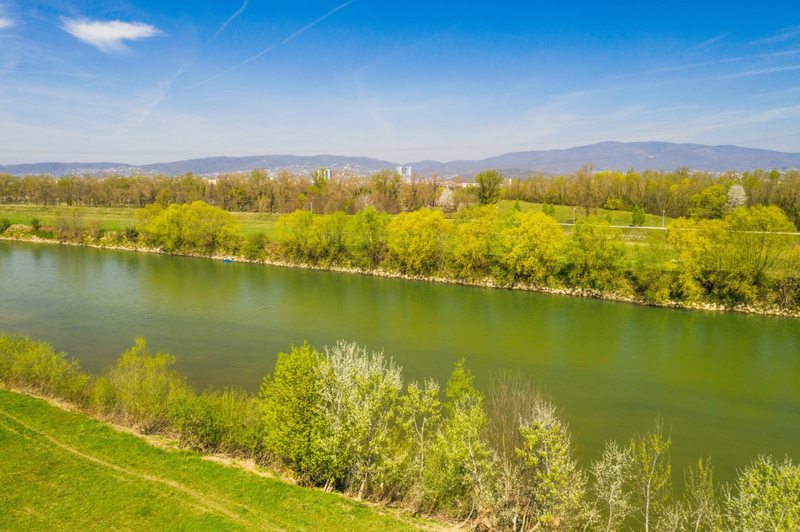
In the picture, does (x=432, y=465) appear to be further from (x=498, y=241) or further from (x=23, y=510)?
(x=498, y=241)

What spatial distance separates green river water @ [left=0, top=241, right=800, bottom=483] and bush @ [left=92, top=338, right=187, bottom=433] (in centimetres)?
371

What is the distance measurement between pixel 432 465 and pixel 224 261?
41.1m

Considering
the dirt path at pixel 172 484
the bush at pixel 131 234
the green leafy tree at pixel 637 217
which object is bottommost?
the dirt path at pixel 172 484

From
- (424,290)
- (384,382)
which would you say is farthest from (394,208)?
(384,382)

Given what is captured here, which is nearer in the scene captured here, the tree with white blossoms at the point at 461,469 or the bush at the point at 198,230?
the tree with white blossoms at the point at 461,469

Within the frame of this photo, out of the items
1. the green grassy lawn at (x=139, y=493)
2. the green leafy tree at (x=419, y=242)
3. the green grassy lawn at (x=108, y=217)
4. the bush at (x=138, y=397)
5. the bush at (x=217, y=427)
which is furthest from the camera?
the green grassy lawn at (x=108, y=217)

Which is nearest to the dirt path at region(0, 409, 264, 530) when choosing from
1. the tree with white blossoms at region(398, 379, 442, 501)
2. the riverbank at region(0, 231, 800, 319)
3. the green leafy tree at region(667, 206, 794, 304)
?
the tree with white blossoms at region(398, 379, 442, 501)

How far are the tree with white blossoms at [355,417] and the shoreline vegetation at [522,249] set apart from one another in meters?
27.2

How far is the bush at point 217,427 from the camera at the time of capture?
11305 mm

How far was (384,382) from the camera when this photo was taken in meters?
9.81

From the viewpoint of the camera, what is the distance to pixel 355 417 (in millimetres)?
9344

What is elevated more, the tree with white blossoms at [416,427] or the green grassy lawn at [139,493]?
the tree with white blossoms at [416,427]

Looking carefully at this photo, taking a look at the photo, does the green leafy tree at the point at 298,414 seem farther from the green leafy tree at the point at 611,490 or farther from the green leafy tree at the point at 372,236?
the green leafy tree at the point at 372,236

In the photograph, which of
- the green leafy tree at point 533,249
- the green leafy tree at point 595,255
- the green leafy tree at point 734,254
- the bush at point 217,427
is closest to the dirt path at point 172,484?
the bush at point 217,427
